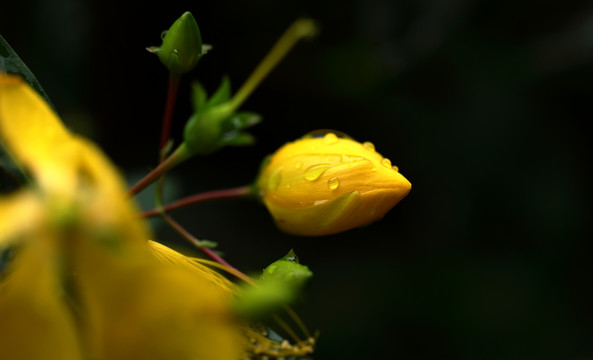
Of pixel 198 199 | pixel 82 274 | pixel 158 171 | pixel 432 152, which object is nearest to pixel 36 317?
pixel 82 274

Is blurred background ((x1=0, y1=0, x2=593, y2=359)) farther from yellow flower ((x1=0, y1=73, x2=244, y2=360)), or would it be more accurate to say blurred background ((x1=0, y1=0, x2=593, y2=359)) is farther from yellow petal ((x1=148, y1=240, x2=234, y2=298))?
yellow flower ((x1=0, y1=73, x2=244, y2=360))

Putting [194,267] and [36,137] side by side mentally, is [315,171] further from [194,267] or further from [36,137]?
[36,137]

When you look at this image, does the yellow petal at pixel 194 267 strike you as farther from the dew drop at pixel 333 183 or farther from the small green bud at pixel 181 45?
the small green bud at pixel 181 45

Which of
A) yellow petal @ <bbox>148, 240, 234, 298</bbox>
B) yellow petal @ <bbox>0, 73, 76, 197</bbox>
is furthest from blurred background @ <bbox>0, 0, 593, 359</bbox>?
yellow petal @ <bbox>0, 73, 76, 197</bbox>

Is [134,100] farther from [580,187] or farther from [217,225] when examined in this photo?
[580,187]

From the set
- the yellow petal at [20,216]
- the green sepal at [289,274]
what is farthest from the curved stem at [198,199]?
the yellow petal at [20,216]

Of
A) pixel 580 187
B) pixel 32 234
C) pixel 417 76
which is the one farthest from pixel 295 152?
pixel 580 187
